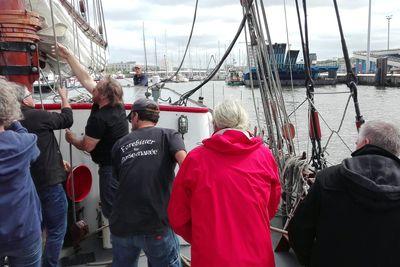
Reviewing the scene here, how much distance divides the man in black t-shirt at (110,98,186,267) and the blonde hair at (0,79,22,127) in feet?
2.15

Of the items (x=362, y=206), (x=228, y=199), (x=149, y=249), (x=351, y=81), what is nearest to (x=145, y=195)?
(x=149, y=249)

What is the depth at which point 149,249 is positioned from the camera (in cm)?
243

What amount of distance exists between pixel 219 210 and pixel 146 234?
613mm

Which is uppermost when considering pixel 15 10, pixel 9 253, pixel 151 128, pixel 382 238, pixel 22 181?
pixel 15 10

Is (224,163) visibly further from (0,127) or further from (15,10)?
(15,10)

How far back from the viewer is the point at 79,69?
3.67 meters

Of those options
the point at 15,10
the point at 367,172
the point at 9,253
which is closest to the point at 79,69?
the point at 15,10

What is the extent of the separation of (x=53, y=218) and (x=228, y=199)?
1.52 meters

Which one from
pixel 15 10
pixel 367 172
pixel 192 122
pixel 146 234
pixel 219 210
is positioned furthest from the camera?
pixel 192 122

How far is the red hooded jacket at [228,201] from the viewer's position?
1.98m

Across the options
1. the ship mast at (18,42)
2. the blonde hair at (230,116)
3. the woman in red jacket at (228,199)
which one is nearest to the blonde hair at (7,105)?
the woman in red jacket at (228,199)

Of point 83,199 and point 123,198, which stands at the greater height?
point 123,198

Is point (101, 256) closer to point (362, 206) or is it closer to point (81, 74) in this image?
point (81, 74)

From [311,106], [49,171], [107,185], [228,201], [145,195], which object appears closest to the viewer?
[228,201]
